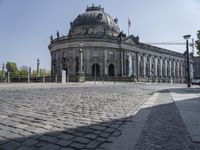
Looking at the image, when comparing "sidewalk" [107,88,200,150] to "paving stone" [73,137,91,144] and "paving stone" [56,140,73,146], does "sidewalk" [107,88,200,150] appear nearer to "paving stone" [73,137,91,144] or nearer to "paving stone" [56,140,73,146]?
"paving stone" [73,137,91,144]

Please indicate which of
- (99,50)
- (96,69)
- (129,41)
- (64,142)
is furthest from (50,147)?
(129,41)

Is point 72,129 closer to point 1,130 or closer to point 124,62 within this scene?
point 1,130

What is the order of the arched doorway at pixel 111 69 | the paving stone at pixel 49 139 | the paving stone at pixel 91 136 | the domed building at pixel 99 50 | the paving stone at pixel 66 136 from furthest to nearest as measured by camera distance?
1. the arched doorway at pixel 111 69
2. the domed building at pixel 99 50
3. the paving stone at pixel 91 136
4. the paving stone at pixel 66 136
5. the paving stone at pixel 49 139

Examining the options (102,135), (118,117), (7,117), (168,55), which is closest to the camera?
(102,135)

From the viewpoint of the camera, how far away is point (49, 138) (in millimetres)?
4223

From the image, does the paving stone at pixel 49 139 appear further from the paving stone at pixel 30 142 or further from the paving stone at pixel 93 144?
the paving stone at pixel 93 144

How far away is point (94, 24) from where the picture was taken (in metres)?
73.2

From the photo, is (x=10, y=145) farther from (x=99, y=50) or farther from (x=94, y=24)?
(x=94, y=24)

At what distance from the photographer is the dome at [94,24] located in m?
72.9

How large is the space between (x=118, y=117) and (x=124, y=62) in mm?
66559

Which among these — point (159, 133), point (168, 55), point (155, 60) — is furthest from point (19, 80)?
point (168, 55)

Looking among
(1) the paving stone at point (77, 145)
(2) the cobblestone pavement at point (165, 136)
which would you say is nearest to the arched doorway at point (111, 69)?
(2) the cobblestone pavement at point (165, 136)

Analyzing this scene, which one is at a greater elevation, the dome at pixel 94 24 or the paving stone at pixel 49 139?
the dome at pixel 94 24

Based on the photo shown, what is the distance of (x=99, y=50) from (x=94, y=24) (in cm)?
1017
